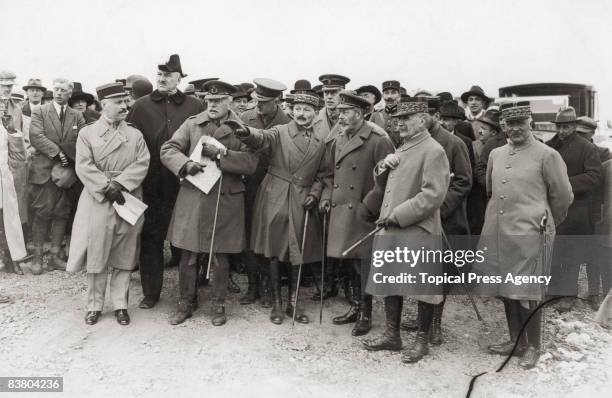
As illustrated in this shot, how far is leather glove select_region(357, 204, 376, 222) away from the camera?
520 centimetres

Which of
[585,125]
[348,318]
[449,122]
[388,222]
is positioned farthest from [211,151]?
[585,125]

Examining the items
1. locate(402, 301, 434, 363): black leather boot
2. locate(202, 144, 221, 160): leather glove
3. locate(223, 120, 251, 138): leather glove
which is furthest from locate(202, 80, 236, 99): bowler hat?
locate(402, 301, 434, 363): black leather boot

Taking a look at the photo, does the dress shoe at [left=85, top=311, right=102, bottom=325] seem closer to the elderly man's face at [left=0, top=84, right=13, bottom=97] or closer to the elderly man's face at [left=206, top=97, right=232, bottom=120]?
the elderly man's face at [left=206, top=97, right=232, bottom=120]

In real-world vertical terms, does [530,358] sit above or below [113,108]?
below

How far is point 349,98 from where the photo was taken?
5250 mm

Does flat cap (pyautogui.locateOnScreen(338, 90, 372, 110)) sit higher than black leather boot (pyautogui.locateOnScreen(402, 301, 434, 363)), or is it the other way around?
flat cap (pyautogui.locateOnScreen(338, 90, 372, 110))

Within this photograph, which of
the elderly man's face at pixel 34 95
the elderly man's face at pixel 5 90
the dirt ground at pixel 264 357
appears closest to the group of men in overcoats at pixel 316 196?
the dirt ground at pixel 264 357

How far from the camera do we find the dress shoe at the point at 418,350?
15.6ft

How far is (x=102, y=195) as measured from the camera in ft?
17.7

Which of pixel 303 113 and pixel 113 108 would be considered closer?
pixel 113 108

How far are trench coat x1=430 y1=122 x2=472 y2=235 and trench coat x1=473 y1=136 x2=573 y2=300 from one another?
41 cm

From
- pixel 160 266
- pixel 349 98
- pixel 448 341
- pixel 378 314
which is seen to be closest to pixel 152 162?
pixel 160 266

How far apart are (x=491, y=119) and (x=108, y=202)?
432cm

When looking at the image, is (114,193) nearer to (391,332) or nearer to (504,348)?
(391,332)
